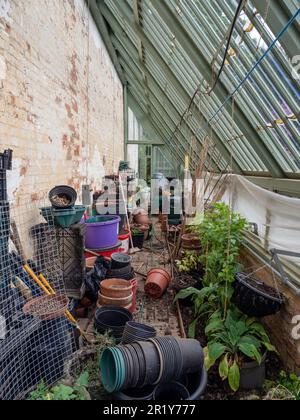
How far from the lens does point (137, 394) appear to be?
5.70 ft

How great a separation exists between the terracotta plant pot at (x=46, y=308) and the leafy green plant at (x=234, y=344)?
127 cm

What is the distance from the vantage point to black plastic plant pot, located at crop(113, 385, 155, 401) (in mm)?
1648

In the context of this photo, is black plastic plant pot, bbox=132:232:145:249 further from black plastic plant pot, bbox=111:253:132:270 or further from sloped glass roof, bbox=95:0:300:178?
sloped glass roof, bbox=95:0:300:178

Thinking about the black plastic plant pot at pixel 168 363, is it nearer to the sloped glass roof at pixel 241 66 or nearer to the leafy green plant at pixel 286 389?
the leafy green plant at pixel 286 389

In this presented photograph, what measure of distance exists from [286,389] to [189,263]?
2251mm

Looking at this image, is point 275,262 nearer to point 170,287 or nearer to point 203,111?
point 170,287

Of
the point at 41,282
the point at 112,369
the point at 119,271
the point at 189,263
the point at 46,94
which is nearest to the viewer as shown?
the point at 112,369

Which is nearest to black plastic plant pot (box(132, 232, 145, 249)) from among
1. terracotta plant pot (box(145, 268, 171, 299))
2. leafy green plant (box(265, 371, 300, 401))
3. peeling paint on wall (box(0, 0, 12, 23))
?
terracotta plant pot (box(145, 268, 171, 299))

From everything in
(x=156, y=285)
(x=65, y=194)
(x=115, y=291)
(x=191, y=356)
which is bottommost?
(x=156, y=285)

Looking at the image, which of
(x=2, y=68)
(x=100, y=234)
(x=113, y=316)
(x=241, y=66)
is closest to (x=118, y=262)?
(x=100, y=234)

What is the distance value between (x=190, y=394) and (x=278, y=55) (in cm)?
251

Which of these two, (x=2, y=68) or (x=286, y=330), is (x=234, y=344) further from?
(x=2, y=68)

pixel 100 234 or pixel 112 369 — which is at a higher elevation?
pixel 100 234

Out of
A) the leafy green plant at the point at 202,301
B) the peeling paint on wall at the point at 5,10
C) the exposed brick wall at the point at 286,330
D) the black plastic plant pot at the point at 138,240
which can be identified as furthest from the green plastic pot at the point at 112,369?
the black plastic plant pot at the point at 138,240
